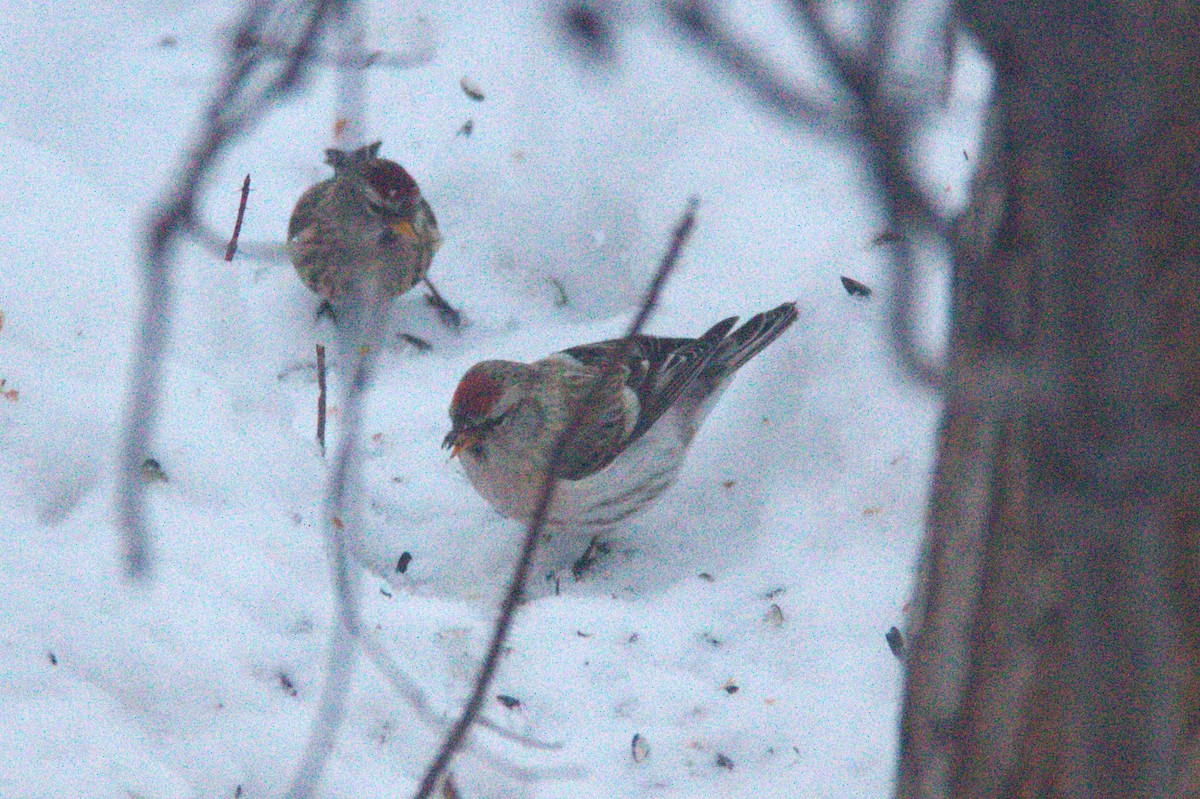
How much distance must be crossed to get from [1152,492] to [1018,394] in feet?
0.41

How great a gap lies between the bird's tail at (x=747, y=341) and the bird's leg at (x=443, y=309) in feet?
3.19

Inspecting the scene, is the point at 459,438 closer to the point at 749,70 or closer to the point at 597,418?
the point at 597,418

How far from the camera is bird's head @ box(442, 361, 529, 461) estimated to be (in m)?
3.64

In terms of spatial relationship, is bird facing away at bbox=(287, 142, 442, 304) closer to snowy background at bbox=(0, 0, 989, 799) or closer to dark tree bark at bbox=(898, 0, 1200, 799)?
snowy background at bbox=(0, 0, 989, 799)

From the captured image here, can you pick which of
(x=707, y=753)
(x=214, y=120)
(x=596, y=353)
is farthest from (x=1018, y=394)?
(x=596, y=353)

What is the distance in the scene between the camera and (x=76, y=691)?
254 centimetres

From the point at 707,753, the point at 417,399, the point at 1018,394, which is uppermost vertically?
the point at 417,399

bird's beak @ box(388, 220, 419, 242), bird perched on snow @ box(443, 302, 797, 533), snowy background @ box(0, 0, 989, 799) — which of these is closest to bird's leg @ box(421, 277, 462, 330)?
snowy background @ box(0, 0, 989, 799)

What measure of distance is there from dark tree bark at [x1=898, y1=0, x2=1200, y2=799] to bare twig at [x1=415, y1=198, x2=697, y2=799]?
0.64 feet

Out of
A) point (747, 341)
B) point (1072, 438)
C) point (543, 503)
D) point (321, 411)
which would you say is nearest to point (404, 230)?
point (321, 411)

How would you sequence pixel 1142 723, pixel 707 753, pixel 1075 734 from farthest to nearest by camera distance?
pixel 707 753, pixel 1075 734, pixel 1142 723

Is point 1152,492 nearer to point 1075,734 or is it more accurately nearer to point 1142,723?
point 1142,723

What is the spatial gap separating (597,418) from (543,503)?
2.58 m

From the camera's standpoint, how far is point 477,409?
3.65m
